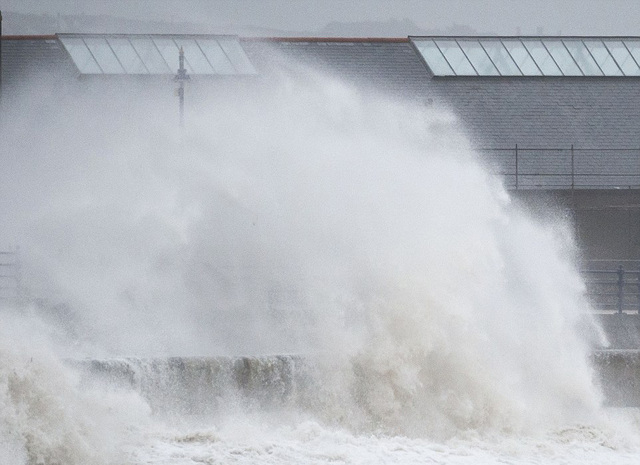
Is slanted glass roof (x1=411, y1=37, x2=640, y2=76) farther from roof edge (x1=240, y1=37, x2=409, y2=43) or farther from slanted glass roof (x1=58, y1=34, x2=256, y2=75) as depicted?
slanted glass roof (x1=58, y1=34, x2=256, y2=75)

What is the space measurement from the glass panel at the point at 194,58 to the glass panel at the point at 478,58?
6.78 metres

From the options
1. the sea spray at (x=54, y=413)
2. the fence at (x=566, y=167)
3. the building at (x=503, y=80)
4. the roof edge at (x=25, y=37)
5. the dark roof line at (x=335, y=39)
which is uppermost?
the dark roof line at (x=335, y=39)

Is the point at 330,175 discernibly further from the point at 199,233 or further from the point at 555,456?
the point at 555,456

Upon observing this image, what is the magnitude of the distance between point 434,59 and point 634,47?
5.60 m

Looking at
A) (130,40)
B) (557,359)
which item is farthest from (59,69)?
(557,359)

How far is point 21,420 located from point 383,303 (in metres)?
6.10

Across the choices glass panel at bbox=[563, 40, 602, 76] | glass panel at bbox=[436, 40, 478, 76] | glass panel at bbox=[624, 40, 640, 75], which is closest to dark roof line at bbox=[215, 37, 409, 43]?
glass panel at bbox=[436, 40, 478, 76]

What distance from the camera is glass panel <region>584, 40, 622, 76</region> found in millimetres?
30609

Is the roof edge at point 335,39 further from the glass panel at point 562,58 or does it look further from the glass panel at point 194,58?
the glass panel at point 562,58

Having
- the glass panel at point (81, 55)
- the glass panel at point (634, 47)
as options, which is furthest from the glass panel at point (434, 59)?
the glass panel at point (81, 55)

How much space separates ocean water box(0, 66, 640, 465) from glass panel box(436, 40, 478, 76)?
7505 mm

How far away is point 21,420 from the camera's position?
11.0 meters

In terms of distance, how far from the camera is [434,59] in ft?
100

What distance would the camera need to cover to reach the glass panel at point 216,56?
30.0 m
